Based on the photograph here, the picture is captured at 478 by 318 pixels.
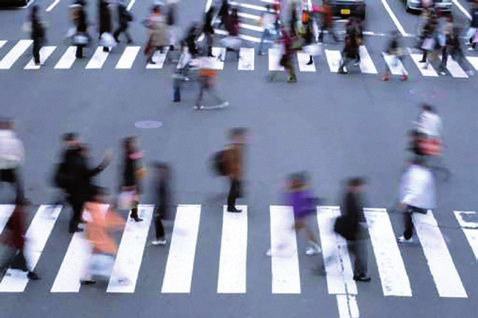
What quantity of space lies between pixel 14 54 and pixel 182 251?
550 inches

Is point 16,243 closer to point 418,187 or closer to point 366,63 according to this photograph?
point 418,187

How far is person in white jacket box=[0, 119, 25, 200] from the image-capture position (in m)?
13.4

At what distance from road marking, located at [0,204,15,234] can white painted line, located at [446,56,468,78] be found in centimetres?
1415

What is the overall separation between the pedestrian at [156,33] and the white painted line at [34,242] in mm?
9794

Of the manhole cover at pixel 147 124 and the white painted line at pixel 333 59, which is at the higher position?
the manhole cover at pixel 147 124

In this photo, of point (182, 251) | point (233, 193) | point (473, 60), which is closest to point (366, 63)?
point (473, 60)

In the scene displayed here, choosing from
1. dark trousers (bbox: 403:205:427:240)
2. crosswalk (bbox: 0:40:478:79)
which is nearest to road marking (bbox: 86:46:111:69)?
crosswalk (bbox: 0:40:478:79)

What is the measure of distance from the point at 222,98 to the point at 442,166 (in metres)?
6.51

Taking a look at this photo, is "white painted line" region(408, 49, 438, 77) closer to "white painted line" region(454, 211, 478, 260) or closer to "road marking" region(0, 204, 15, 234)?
"white painted line" region(454, 211, 478, 260)

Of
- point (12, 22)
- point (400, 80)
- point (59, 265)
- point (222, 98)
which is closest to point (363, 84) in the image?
point (400, 80)

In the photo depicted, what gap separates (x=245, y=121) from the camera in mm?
18406

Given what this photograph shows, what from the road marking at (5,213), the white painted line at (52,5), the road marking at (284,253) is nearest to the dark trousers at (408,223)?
the road marking at (284,253)

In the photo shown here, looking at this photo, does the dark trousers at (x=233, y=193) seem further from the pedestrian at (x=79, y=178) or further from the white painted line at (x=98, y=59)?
the white painted line at (x=98, y=59)

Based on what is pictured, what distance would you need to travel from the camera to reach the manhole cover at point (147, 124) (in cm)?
1798
